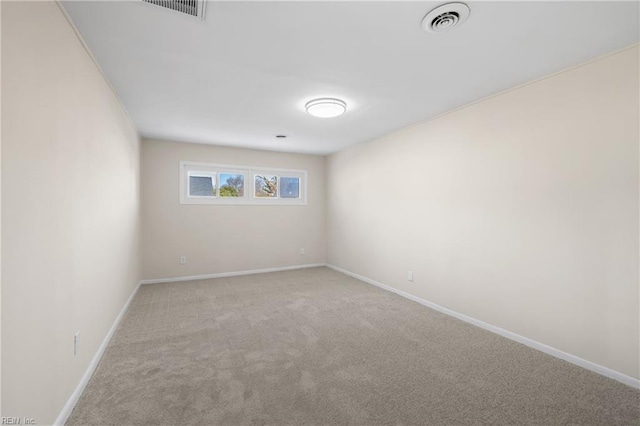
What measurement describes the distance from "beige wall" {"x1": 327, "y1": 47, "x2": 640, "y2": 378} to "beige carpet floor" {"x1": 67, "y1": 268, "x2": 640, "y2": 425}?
352 millimetres

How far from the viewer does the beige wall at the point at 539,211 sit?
2.04 meters

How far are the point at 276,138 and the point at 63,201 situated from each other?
10.5 ft

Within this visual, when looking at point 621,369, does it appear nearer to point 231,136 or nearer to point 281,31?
point 281,31

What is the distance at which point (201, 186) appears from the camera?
198 inches

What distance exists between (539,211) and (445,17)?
184 cm

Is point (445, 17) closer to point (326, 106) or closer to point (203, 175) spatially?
point (326, 106)

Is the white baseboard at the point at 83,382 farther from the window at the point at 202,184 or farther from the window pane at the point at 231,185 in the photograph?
the window pane at the point at 231,185

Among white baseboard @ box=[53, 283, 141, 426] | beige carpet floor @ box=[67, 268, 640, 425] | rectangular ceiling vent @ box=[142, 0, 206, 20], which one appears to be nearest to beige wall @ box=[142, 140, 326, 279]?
beige carpet floor @ box=[67, 268, 640, 425]

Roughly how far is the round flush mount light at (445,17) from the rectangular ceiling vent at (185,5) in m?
1.29

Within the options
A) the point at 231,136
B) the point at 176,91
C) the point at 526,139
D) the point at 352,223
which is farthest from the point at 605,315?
the point at 231,136

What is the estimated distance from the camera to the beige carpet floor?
5.52 ft

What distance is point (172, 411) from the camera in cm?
170

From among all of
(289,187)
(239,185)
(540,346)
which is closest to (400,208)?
(540,346)

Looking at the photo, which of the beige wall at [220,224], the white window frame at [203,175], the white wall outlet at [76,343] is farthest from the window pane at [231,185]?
the white wall outlet at [76,343]
